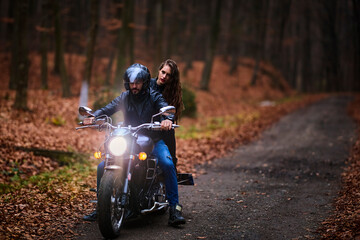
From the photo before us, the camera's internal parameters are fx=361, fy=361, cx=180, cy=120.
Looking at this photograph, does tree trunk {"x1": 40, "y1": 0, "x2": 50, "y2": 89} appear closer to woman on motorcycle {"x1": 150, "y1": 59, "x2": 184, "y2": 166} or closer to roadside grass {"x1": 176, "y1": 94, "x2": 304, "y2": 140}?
roadside grass {"x1": 176, "y1": 94, "x2": 304, "y2": 140}

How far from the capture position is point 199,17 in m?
42.3

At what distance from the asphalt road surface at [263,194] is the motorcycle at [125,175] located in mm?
345

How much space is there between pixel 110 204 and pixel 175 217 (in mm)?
1163

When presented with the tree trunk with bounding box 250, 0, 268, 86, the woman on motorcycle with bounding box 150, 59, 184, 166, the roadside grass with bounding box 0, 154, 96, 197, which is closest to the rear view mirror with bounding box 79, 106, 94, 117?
the woman on motorcycle with bounding box 150, 59, 184, 166

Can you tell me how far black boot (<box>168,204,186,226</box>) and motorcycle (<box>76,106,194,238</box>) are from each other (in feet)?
0.52

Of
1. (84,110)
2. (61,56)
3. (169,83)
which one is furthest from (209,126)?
(84,110)

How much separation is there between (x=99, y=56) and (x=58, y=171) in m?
23.4

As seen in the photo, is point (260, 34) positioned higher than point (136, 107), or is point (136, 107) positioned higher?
point (260, 34)

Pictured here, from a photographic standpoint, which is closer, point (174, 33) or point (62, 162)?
point (62, 162)

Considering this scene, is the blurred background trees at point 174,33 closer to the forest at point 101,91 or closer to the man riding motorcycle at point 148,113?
the forest at point 101,91

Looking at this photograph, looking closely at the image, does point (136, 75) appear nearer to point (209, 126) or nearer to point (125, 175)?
point (125, 175)

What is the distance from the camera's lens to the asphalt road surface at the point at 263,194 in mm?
4918

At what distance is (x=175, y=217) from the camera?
5070 mm

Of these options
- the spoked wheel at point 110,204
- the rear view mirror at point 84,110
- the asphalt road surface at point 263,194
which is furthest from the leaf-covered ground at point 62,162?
the rear view mirror at point 84,110
